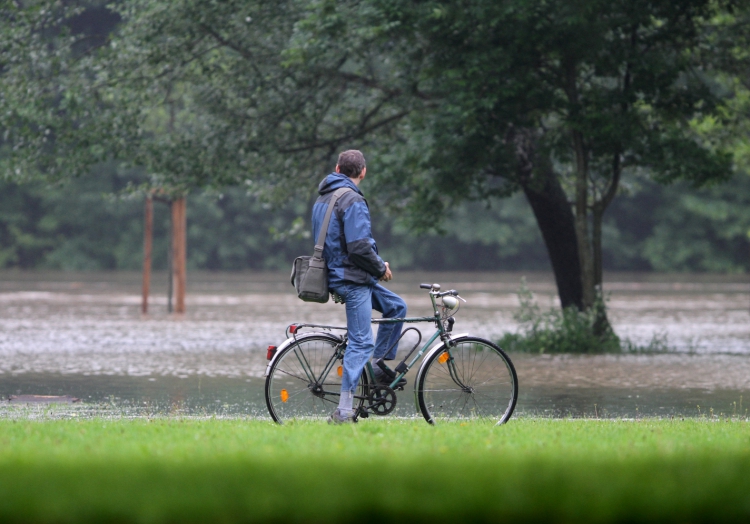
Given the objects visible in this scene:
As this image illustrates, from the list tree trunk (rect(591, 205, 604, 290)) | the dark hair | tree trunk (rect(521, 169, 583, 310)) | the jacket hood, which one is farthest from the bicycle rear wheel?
tree trunk (rect(521, 169, 583, 310))

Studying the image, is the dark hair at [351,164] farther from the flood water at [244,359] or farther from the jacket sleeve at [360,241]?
the flood water at [244,359]

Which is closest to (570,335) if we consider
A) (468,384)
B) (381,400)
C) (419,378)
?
(468,384)

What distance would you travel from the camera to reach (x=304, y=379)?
803 centimetres

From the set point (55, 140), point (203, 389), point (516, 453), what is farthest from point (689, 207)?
point (516, 453)

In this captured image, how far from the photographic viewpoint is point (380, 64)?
1878cm

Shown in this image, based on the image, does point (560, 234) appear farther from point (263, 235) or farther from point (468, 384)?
point (263, 235)

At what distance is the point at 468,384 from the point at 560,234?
9669 millimetres

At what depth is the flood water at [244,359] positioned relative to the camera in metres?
10.4

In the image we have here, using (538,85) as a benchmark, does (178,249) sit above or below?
below

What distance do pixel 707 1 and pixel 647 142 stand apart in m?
2.02

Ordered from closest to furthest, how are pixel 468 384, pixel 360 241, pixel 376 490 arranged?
pixel 376 490, pixel 360 241, pixel 468 384

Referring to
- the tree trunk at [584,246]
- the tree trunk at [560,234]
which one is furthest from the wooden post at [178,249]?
the tree trunk at [584,246]

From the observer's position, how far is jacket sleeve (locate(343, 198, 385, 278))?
7.62m

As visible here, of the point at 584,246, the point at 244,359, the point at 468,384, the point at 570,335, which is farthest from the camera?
the point at 584,246
